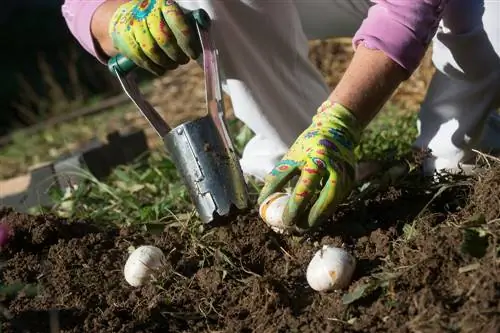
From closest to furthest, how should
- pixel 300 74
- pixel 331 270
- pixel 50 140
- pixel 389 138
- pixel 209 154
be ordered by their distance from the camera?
1. pixel 331 270
2. pixel 209 154
3. pixel 300 74
4. pixel 389 138
5. pixel 50 140

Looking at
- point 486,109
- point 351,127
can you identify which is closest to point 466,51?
point 486,109

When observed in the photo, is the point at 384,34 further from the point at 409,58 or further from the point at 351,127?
the point at 351,127

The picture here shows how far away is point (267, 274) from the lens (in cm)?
154

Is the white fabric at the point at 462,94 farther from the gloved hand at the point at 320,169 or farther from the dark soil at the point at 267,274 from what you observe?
the gloved hand at the point at 320,169

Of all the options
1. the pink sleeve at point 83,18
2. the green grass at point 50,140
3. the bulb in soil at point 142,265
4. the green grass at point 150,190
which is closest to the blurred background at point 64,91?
the green grass at point 50,140

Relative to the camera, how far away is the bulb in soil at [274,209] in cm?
154

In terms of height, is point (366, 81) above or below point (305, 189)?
above

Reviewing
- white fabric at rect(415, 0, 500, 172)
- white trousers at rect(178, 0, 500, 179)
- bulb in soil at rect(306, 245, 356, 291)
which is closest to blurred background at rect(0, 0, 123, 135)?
white trousers at rect(178, 0, 500, 179)

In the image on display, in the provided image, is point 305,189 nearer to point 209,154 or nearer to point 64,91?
point 209,154

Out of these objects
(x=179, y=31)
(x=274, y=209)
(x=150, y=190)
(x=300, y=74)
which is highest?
(x=179, y=31)

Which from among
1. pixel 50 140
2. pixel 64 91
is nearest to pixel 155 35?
pixel 50 140

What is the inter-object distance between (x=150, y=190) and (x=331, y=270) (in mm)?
1090

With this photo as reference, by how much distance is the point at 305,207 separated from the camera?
4.91ft

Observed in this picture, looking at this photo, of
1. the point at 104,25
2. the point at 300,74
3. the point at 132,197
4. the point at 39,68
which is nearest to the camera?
the point at 104,25
